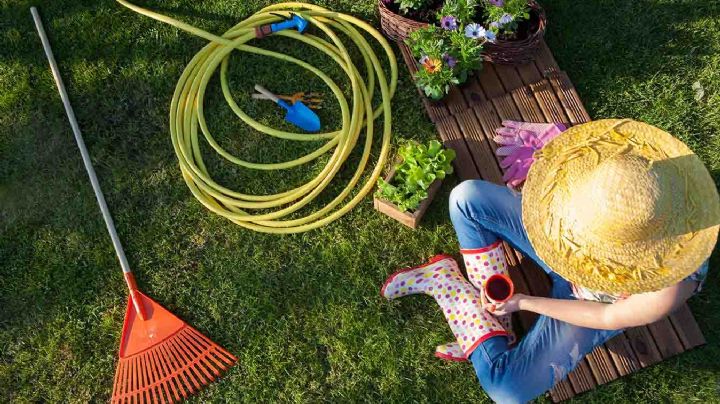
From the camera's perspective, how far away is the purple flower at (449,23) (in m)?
3.57

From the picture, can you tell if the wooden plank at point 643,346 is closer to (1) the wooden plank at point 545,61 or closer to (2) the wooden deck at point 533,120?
(2) the wooden deck at point 533,120

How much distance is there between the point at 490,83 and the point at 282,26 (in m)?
1.44

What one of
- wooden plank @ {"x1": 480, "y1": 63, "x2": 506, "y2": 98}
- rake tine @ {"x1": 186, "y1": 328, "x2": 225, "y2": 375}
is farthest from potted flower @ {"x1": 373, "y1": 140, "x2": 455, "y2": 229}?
rake tine @ {"x1": 186, "y1": 328, "x2": 225, "y2": 375}

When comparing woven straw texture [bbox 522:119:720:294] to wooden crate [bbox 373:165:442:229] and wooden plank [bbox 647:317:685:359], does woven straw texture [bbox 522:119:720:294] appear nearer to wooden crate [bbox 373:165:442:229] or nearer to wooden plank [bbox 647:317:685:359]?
wooden crate [bbox 373:165:442:229]

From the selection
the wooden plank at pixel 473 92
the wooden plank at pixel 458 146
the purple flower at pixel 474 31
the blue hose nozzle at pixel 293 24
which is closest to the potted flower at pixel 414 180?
the wooden plank at pixel 458 146

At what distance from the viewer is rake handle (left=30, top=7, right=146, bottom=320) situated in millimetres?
3695

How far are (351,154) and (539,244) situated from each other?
1601mm

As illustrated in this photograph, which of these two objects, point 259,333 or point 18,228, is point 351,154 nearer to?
point 259,333

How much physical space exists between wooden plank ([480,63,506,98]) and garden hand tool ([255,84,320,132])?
1123 mm

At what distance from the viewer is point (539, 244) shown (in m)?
2.64

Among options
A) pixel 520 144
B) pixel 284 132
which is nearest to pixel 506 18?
pixel 520 144

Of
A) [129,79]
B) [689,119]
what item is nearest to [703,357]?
[689,119]

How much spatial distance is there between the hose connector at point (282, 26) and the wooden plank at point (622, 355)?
2.77 m

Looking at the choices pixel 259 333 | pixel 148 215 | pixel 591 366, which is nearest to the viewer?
pixel 591 366
